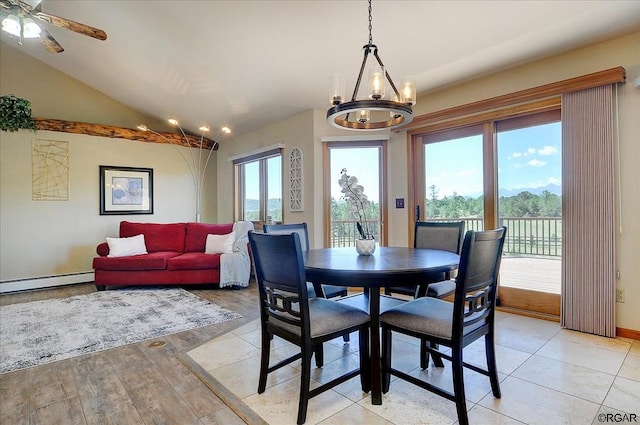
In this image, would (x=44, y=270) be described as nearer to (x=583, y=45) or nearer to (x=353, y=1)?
(x=353, y=1)

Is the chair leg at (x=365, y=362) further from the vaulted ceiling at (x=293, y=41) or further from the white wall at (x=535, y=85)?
the vaulted ceiling at (x=293, y=41)

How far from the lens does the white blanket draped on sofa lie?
4594 millimetres

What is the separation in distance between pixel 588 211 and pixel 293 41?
3073 millimetres

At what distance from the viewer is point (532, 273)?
3359mm

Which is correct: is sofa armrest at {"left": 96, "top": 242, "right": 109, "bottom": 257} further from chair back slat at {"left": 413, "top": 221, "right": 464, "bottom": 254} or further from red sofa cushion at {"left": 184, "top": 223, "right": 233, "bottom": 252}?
chair back slat at {"left": 413, "top": 221, "right": 464, "bottom": 254}

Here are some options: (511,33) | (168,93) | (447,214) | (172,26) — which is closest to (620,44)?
(511,33)

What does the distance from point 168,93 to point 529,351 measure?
550 cm

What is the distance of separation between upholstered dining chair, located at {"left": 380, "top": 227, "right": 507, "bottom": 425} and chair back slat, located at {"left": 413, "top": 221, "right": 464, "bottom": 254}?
86cm

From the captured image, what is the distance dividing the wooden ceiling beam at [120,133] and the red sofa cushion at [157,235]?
156cm

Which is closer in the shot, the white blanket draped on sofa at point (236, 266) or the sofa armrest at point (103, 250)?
the white blanket draped on sofa at point (236, 266)

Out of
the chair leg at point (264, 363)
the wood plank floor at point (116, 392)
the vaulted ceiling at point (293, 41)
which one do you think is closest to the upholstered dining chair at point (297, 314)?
the chair leg at point (264, 363)

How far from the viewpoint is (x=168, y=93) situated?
16.7 feet

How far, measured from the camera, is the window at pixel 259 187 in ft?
17.5

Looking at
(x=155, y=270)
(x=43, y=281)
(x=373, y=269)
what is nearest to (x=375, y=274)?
(x=373, y=269)
